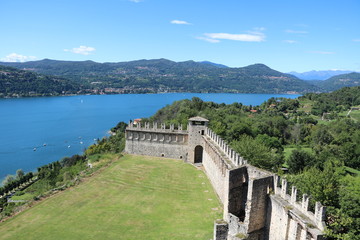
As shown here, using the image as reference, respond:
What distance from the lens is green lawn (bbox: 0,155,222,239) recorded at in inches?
828

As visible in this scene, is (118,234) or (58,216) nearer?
(118,234)

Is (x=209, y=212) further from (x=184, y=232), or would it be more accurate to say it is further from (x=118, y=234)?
(x=118, y=234)

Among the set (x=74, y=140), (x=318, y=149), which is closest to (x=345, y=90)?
(x=318, y=149)

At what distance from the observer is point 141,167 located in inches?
1449

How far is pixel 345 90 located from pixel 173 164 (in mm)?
120361

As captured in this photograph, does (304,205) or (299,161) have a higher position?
(304,205)

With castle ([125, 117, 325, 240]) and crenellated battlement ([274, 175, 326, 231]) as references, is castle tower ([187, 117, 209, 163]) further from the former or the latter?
crenellated battlement ([274, 175, 326, 231])

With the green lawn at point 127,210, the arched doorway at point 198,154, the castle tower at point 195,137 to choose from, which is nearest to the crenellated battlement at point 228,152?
the castle tower at point 195,137

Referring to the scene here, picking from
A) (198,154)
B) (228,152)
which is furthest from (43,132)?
(228,152)

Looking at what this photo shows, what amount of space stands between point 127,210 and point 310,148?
184 feet

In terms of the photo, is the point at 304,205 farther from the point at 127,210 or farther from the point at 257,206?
the point at 127,210

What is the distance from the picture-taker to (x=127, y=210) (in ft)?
81.3

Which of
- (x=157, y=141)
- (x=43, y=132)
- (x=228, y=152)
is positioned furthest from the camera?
(x=43, y=132)

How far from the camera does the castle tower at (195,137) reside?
38791 mm
